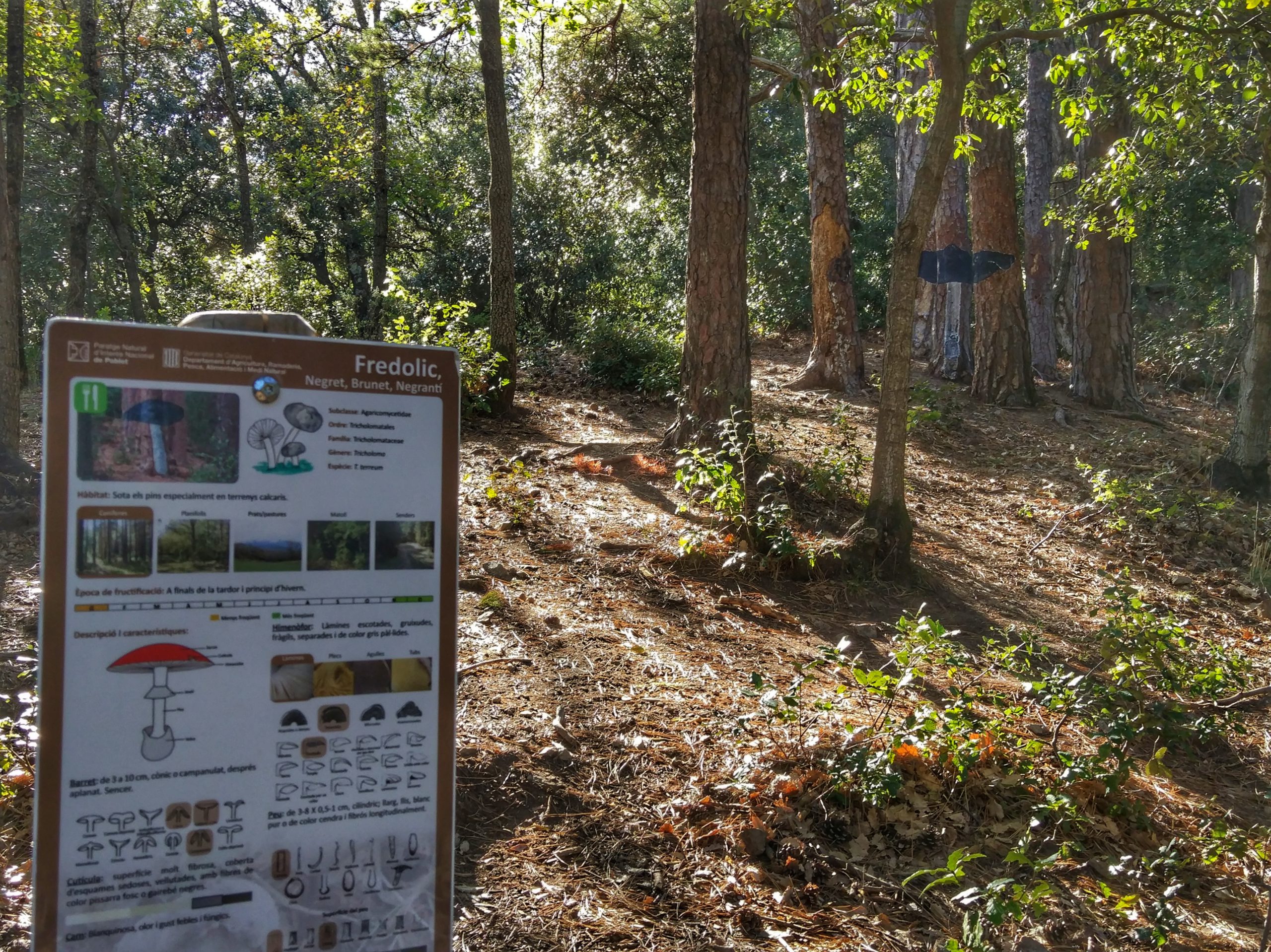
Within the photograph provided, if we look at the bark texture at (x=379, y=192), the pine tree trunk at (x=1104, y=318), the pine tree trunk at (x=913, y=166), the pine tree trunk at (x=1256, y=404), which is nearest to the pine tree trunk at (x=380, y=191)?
the bark texture at (x=379, y=192)

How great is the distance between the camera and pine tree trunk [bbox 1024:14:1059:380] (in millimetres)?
16750

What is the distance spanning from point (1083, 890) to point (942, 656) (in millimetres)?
1071

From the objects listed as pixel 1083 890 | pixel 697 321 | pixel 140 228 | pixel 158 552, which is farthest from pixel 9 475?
pixel 140 228

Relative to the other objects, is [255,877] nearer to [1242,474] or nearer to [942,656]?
[942,656]

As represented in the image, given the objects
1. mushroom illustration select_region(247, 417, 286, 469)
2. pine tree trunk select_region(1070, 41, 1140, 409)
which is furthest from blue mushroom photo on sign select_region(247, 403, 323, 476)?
pine tree trunk select_region(1070, 41, 1140, 409)

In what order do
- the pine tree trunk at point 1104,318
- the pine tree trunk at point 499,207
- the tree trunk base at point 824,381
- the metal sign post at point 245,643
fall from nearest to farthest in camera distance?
the metal sign post at point 245,643 < the pine tree trunk at point 499,207 < the tree trunk base at point 824,381 < the pine tree trunk at point 1104,318

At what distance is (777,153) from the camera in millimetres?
20234

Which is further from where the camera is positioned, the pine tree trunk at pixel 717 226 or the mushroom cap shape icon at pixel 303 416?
the pine tree trunk at pixel 717 226

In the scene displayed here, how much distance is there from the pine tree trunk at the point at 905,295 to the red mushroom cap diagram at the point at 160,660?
16.5ft

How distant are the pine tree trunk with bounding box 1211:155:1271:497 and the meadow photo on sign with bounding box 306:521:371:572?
33.3ft

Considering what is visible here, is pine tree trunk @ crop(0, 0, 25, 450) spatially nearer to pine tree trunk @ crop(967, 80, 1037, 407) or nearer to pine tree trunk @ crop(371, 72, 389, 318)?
pine tree trunk @ crop(371, 72, 389, 318)

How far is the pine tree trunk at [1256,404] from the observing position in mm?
9391

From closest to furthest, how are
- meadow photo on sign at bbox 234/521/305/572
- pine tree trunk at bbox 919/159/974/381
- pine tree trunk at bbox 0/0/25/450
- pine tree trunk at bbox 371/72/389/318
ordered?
meadow photo on sign at bbox 234/521/305/572, pine tree trunk at bbox 0/0/25/450, pine tree trunk at bbox 919/159/974/381, pine tree trunk at bbox 371/72/389/318

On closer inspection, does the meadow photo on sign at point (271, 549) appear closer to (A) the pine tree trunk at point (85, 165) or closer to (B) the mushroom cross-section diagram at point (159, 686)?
(B) the mushroom cross-section diagram at point (159, 686)
